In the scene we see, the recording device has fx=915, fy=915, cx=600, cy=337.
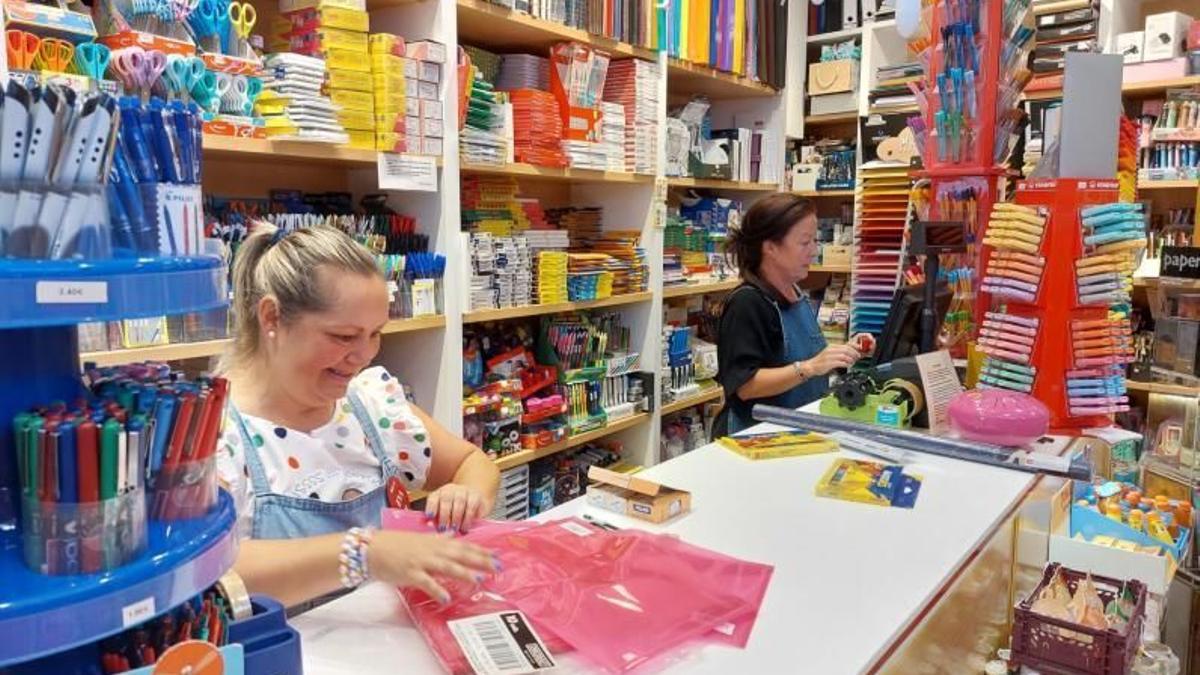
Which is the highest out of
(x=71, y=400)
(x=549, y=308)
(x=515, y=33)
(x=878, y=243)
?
(x=515, y=33)

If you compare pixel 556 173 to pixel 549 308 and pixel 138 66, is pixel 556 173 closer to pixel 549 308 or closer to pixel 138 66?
pixel 549 308

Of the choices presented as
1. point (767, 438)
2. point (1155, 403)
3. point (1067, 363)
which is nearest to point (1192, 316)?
point (1155, 403)

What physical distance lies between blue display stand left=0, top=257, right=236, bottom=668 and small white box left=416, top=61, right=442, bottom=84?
7.07 ft

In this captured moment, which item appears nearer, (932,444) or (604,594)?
(604,594)

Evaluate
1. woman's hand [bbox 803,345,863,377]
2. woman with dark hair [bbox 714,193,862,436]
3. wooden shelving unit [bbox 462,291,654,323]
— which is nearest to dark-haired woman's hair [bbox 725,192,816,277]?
woman with dark hair [bbox 714,193,862,436]

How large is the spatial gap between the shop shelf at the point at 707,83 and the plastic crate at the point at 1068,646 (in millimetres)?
2908

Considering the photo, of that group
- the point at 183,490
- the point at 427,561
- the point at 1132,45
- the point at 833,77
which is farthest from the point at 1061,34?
the point at 183,490

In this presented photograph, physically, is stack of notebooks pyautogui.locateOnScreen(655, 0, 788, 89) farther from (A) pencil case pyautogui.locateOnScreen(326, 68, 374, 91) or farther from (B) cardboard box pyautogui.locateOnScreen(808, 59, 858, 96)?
(A) pencil case pyautogui.locateOnScreen(326, 68, 374, 91)

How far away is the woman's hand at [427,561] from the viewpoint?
42.6 inches

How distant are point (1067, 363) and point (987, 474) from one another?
574 millimetres

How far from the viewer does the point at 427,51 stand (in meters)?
2.76

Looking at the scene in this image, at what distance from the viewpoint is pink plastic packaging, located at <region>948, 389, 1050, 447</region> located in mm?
1978

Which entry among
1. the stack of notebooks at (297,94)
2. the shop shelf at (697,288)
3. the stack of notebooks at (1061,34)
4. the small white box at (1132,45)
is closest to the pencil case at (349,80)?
the stack of notebooks at (297,94)

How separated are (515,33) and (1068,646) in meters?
2.64
